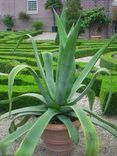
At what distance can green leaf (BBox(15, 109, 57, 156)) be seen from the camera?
359cm

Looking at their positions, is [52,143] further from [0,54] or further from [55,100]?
[0,54]

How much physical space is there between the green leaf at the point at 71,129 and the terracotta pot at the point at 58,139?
7 cm

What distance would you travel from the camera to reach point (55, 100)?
4.42 m

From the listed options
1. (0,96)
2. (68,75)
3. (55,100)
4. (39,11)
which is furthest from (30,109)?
(39,11)

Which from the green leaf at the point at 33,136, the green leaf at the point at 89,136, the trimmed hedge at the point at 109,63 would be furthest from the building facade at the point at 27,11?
the green leaf at the point at 89,136

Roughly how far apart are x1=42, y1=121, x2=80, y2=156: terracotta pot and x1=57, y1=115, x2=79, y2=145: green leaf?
7 centimetres

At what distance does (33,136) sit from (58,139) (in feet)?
1.91

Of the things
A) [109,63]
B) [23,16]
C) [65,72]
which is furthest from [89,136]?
[23,16]

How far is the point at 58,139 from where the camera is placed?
14.2 feet

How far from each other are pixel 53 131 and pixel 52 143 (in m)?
0.16

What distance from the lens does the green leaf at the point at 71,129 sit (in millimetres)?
3959

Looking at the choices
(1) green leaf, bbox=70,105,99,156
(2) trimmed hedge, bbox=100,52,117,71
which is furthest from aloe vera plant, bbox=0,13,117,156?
(2) trimmed hedge, bbox=100,52,117,71

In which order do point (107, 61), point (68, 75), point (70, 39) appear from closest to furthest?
1. point (70, 39)
2. point (68, 75)
3. point (107, 61)

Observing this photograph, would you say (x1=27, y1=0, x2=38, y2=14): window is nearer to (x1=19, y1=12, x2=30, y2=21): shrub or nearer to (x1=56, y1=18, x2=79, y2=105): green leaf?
(x1=19, y1=12, x2=30, y2=21): shrub
